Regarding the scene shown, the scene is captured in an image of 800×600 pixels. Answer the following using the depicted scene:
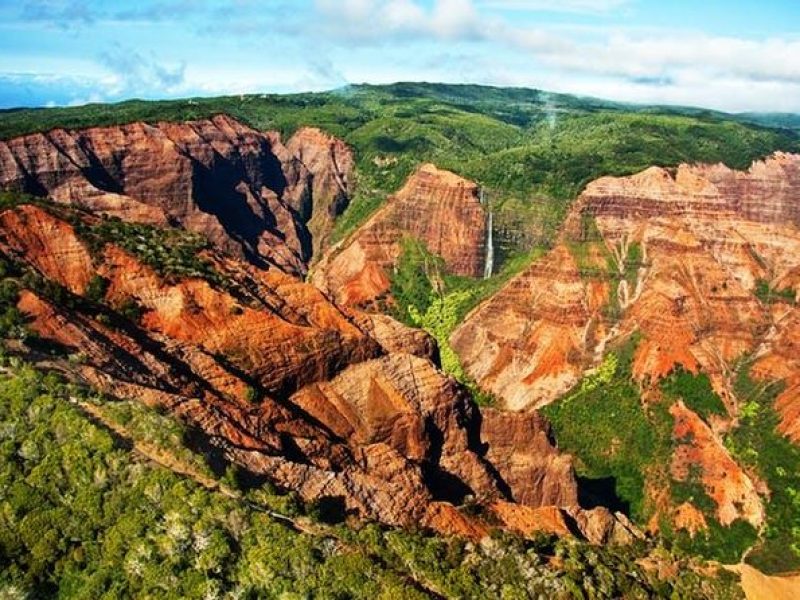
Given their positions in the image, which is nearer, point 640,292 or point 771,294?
point 640,292

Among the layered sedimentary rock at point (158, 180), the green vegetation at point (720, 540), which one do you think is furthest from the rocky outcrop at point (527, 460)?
the layered sedimentary rock at point (158, 180)

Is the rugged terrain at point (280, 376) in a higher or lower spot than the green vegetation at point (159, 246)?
lower

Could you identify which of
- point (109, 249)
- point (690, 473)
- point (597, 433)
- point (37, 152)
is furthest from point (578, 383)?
point (37, 152)

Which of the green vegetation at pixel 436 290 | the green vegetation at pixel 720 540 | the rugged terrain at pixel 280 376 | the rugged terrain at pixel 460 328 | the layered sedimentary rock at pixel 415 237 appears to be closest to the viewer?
the rugged terrain at pixel 280 376

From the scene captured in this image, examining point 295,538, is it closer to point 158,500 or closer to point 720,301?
point 158,500

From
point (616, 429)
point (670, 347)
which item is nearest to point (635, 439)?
point (616, 429)

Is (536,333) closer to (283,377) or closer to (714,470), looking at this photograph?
(714,470)

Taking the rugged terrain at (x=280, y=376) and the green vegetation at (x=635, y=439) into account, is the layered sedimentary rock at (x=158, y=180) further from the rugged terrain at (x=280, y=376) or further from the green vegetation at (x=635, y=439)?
the green vegetation at (x=635, y=439)
